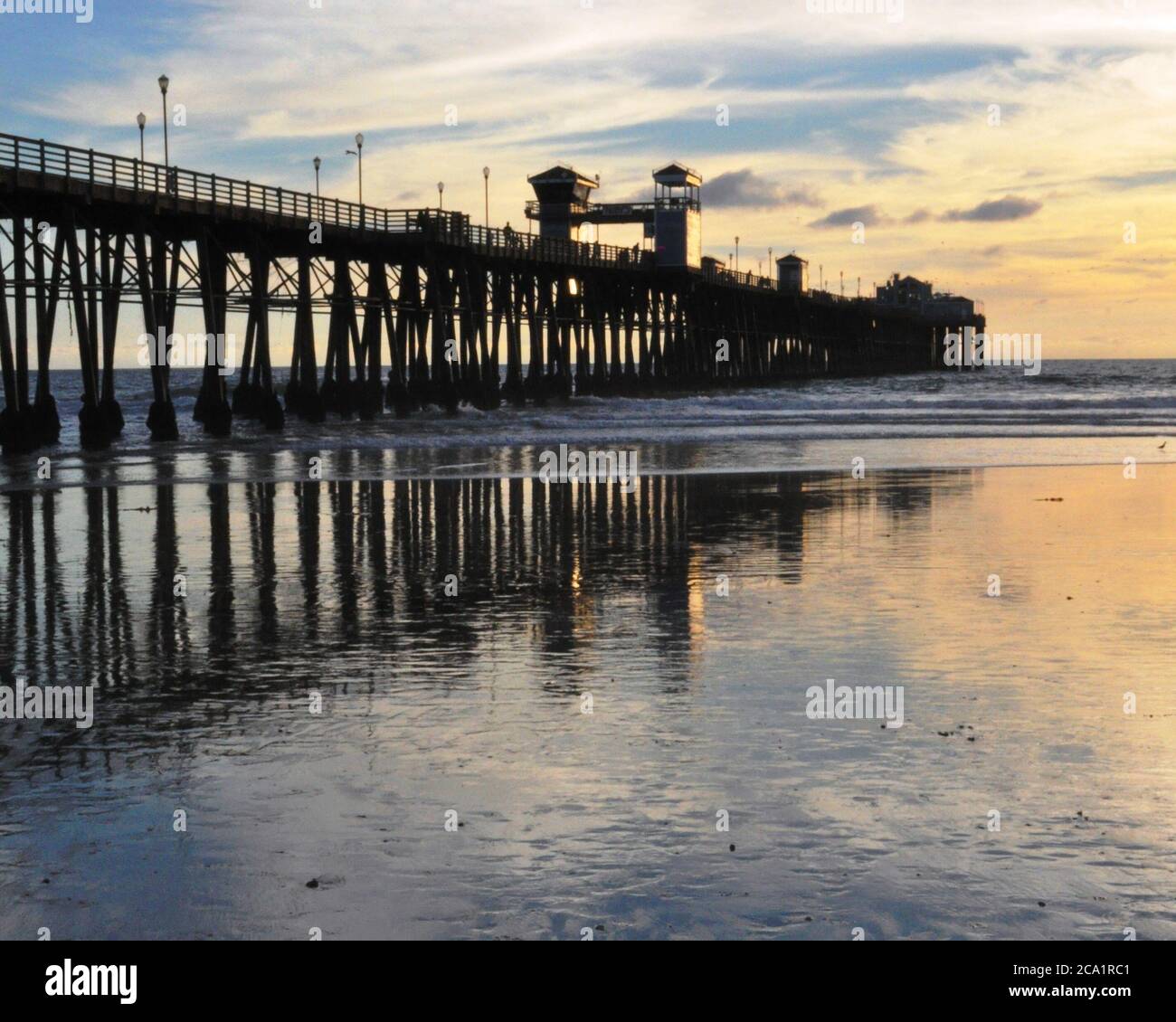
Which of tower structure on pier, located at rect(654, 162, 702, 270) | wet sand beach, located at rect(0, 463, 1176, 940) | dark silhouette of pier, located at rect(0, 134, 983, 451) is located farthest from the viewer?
tower structure on pier, located at rect(654, 162, 702, 270)

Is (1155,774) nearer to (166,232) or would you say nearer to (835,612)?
(835,612)

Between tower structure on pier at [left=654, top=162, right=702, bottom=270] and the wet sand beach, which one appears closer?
the wet sand beach

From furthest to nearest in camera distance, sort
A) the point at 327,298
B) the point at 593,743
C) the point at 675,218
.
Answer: the point at 675,218, the point at 327,298, the point at 593,743

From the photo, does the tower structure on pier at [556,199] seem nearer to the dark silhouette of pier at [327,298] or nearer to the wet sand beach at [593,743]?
the dark silhouette of pier at [327,298]

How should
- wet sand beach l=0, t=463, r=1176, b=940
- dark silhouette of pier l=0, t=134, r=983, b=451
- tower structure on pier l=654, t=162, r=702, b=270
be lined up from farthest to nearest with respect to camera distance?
tower structure on pier l=654, t=162, r=702, b=270
dark silhouette of pier l=0, t=134, r=983, b=451
wet sand beach l=0, t=463, r=1176, b=940

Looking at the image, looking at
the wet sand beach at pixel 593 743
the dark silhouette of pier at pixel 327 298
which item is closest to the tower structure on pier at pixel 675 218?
the dark silhouette of pier at pixel 327 298

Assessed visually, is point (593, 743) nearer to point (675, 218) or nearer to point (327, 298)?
point (327, 298)

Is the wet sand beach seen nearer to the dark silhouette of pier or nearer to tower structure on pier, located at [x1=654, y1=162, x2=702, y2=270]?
the dark silhouette of pier

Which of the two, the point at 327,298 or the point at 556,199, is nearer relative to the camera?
the point at 327,298

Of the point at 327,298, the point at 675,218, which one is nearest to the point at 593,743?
the point at 327,298

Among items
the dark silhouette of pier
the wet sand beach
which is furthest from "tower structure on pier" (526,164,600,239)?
the wet sand beach

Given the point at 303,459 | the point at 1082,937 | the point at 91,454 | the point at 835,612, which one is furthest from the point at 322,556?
the point at 91,454

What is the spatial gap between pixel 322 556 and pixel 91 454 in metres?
17.2
